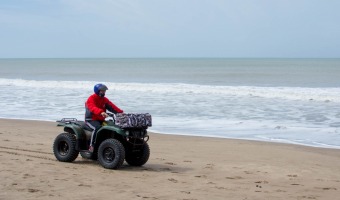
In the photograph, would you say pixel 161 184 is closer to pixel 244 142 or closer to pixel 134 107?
pixel 244 142

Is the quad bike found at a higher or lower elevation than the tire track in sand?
higher

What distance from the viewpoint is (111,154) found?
27.8 ft

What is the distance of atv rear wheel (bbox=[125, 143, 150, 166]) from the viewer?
8802 millimetres

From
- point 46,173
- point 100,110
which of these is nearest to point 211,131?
point 100,110

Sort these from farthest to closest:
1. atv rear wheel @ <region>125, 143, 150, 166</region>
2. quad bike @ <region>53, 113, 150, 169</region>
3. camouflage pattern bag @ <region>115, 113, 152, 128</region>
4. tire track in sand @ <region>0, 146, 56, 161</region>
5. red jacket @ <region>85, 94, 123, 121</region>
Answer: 1. tire track in sand @ <region>0, 146, 56, 161</region>
2. atv rear wheel @ <region>125, 143, 150, 166</region>
3. red jacket @ <region>85, 94, 123, 121</region>
4. quad bike @ <region>53, 113, 150, 169</region>
5. camouflage pattern bag @ <region>115, 113, 152, 128</region>

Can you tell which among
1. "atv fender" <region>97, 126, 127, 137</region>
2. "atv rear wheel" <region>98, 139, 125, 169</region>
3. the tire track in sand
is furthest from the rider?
the tire track in sand

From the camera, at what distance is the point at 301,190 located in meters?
7.18

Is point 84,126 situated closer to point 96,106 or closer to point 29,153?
point 96,106

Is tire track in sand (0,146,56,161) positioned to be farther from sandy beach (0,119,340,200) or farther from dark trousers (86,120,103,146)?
dark trousers (86,120,103,146)

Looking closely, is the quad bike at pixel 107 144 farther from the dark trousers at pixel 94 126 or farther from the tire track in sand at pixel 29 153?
the tire track in sand at pixel 29 153

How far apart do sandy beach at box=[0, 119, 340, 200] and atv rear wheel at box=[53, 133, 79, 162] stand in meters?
0.16

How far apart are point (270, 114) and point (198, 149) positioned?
7928mm

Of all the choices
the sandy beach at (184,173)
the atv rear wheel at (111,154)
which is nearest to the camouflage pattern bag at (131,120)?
the atv rear wheel at (111,154)

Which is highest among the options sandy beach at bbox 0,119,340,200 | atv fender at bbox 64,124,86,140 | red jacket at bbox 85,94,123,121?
red jacket at bbox 85,94,123,121
